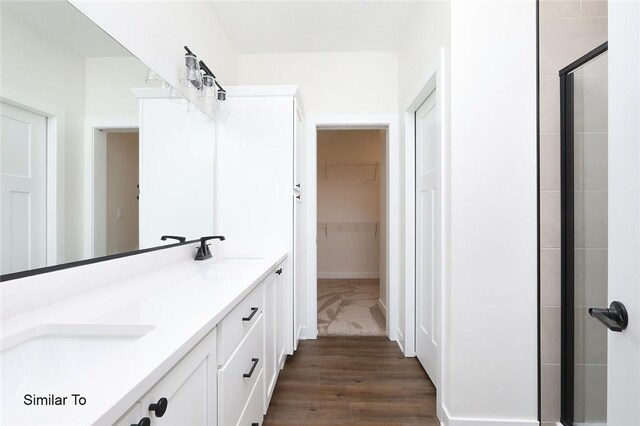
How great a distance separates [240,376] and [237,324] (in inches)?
8.6

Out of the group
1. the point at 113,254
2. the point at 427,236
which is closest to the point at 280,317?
the point at 113,254

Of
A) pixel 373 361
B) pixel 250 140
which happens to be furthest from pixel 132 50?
pixel 373 361

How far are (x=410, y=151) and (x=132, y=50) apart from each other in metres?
1.94

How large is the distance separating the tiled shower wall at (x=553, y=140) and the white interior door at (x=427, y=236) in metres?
0.54

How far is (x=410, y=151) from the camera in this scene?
2.39 m

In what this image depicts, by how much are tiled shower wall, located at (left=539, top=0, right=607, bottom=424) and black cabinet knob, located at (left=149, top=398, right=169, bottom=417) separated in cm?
172

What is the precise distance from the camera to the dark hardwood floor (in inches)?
64.9

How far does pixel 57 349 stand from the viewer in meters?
0.71

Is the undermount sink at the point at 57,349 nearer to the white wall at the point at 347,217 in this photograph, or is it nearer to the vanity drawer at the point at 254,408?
the vanity drawer at the point at 254,408

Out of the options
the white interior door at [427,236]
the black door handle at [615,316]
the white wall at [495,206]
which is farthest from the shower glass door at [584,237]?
the black door handle at [615,316]

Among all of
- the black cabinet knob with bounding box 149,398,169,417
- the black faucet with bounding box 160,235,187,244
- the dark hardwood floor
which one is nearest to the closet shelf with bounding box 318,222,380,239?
the dark hardwood floor

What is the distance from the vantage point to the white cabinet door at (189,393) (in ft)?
1.87

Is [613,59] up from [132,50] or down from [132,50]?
down

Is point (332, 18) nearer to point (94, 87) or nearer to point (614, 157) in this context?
point (94, 87)
